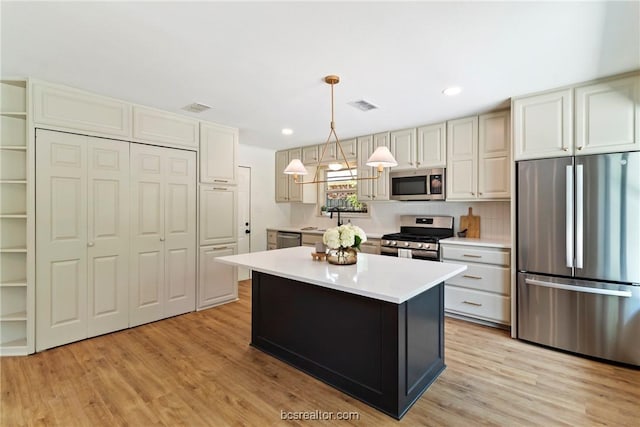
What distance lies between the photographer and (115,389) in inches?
88.4

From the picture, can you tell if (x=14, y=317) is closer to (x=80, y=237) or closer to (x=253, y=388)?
(x=80, y=237)

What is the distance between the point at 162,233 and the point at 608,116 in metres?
4.56

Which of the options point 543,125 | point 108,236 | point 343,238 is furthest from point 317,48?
point 108,236

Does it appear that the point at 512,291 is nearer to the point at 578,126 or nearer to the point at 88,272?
the point at 578,126

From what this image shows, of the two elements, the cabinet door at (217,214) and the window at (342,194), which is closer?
the cabinet door at (217,214)

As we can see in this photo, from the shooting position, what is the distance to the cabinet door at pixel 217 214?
13.2 ft

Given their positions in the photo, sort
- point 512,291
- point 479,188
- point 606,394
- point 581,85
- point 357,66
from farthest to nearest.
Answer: point 479,188 < point 512,291 < point 581,85 < point 357,66 < point 606,394

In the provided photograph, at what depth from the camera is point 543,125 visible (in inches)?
115

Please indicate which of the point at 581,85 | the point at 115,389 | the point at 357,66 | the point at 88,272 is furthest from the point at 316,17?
the point at 88,272

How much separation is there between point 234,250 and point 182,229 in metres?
0.80

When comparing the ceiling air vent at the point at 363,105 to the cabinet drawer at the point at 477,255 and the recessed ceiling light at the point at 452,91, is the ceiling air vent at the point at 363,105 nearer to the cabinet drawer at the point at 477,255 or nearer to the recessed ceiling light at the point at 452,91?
the recessed ceiling light at the point at 452,91

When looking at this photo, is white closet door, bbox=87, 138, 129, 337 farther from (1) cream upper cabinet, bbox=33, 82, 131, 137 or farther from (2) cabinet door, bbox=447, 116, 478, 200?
(2) cabinet door, bbox=447, 116, 478, 200

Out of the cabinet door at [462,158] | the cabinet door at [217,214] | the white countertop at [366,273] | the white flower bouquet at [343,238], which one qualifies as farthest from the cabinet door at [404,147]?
the cabinet door at [217,214]

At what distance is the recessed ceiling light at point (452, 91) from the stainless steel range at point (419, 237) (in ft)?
5.51
